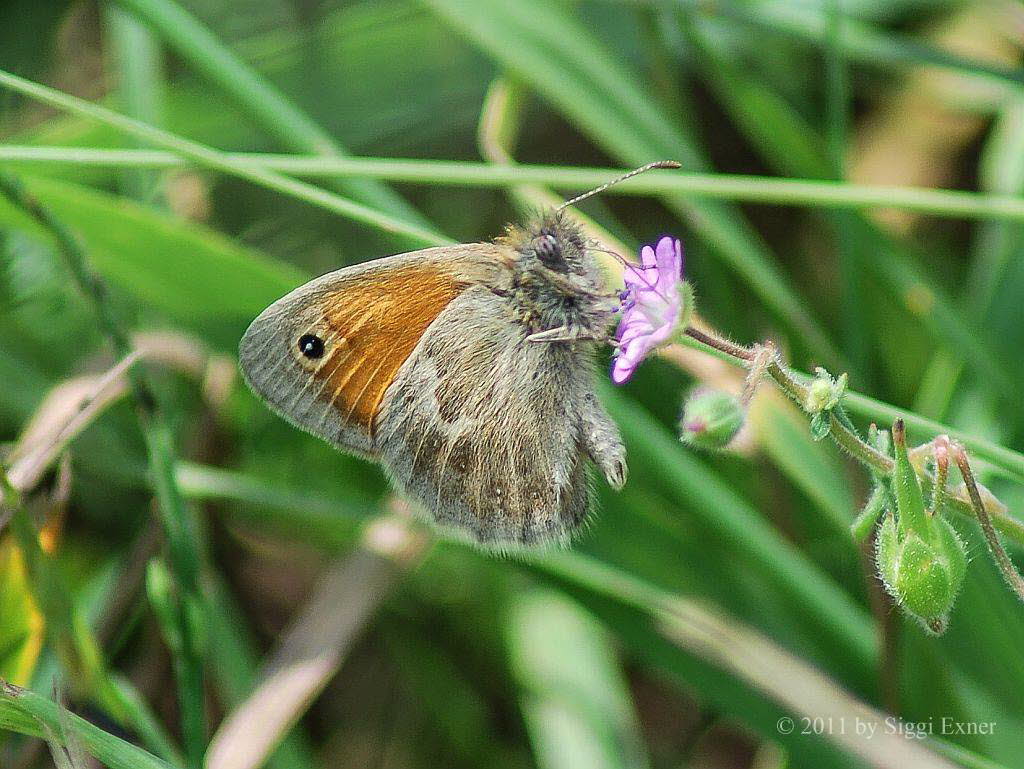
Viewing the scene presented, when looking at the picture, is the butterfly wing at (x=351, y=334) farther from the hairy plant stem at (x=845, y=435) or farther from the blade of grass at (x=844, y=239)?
the blade of grass at (x=844, y=239)

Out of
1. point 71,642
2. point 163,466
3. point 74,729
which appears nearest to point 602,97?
point 163,466

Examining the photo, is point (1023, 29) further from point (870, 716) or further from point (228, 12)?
point (228, 12)

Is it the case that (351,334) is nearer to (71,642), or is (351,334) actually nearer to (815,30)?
(71,642)

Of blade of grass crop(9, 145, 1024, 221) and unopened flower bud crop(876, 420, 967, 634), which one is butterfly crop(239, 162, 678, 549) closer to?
blade of grass crop(9, 145, 1024, 221)

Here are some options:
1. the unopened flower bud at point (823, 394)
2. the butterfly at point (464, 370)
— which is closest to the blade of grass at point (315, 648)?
the butterfly at point (464, 370)

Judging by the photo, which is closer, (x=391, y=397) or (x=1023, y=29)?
(x=391, y=397)

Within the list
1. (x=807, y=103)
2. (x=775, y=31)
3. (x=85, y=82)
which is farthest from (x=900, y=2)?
(x=85, y=82)

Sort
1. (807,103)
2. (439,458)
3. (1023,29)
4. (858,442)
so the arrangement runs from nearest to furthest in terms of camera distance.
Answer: (858,442), (439,458), (1023,29), (807,103)
